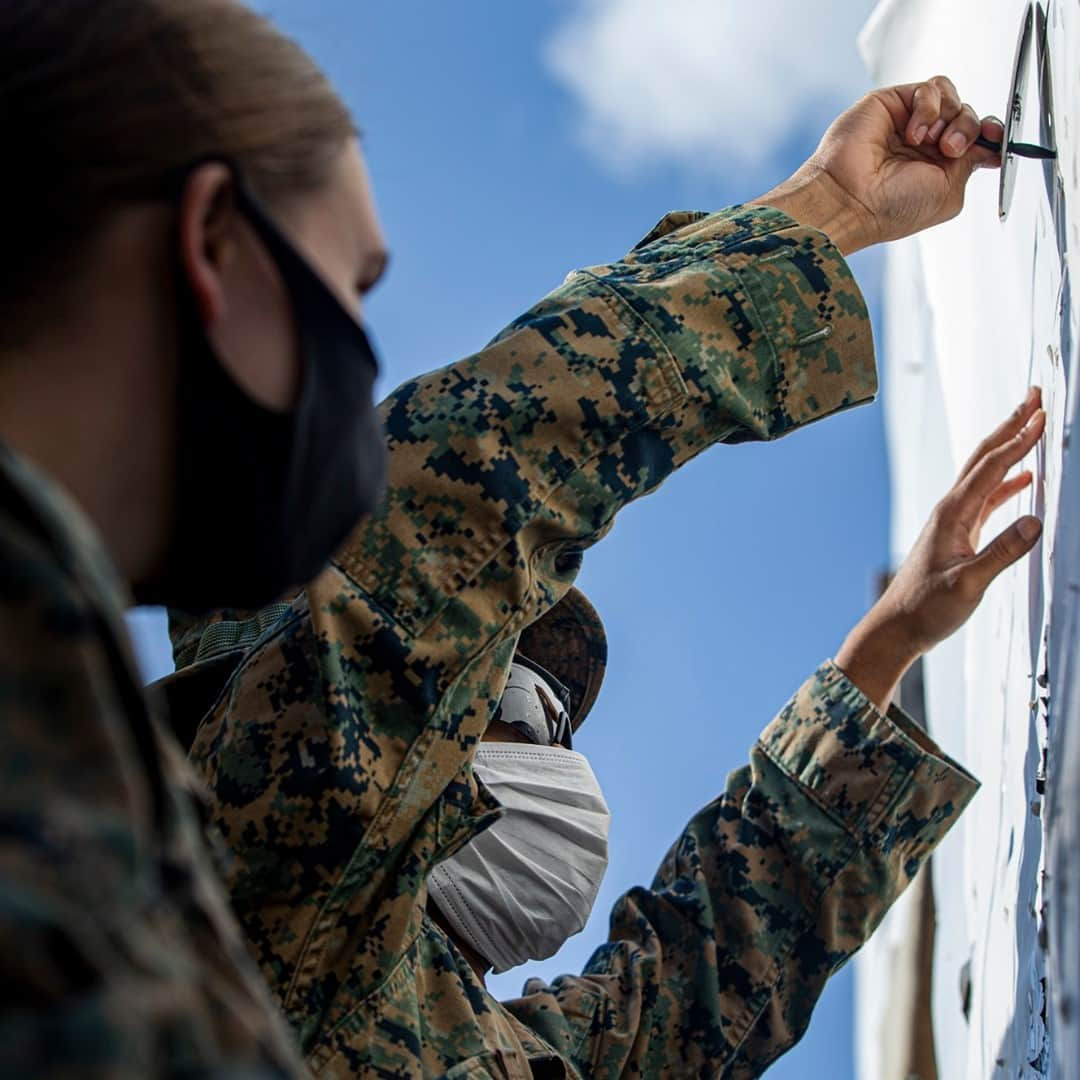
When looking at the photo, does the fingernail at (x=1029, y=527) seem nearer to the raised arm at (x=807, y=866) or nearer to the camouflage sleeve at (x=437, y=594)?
the raised arm at (x=807, y=866)

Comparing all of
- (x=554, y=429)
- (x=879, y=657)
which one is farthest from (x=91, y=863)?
(x=879, y=657)

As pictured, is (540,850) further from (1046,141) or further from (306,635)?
(1046,141)

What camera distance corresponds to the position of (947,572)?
2.52 meters

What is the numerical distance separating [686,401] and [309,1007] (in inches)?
33.2


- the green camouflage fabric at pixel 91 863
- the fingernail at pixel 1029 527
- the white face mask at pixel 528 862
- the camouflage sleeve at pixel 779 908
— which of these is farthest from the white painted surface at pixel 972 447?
the green camouflage fabric at pixel 91 863

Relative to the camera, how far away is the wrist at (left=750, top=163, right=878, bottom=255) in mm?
2398

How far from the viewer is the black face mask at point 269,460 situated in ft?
3.02

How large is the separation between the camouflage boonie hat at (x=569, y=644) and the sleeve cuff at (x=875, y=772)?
0.51 m

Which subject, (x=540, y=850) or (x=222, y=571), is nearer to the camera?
(x=222, y=571)

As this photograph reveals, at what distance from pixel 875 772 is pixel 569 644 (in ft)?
2.29

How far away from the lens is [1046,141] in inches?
89.4

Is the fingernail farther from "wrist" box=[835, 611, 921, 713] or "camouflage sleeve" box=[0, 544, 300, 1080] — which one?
"camouflage sleeve" box=[0, 544, 300, 1080]

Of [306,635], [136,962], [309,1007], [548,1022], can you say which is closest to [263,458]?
[136,962]

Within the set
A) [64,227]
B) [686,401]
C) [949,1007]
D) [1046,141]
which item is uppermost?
[1046,141]
